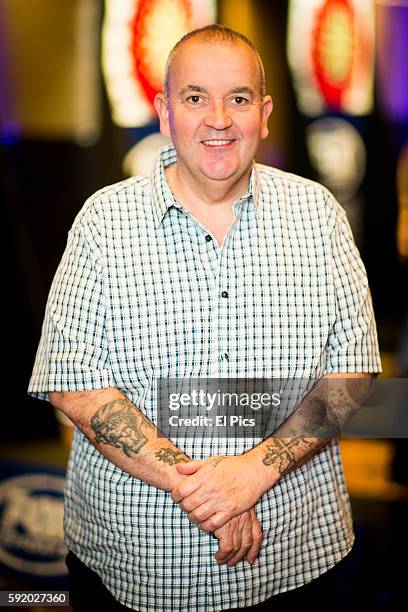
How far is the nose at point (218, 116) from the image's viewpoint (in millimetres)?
1899

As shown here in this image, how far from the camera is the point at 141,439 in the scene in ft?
6.24

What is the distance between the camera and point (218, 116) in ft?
6.24

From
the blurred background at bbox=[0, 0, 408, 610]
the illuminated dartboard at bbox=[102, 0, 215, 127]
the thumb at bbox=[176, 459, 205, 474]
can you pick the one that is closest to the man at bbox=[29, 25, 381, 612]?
the thumb at bbox=[176, 459, 205, 474]

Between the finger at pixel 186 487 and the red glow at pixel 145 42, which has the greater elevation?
the red glow at pixel 145 42

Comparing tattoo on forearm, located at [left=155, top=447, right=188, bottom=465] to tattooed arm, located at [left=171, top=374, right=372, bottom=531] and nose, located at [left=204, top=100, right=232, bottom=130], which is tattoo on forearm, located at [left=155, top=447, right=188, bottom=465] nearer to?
tattooed arm, located at [left=171, top=374, right=372, bottom=531]

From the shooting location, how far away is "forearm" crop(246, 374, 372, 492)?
1918 millimetres

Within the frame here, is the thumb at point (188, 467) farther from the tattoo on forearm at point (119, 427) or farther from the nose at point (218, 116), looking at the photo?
the nose at point (218, 116)

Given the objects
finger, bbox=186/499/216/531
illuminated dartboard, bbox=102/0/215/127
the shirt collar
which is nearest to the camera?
finger, bbox=186/499/216/531

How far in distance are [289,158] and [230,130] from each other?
209 inches

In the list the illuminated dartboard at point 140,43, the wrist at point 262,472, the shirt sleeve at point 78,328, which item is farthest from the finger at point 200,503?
the illuminated dartboard at point 140,43

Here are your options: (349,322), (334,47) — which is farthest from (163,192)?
(334,47)

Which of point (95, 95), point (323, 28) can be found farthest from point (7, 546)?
point (323, 28)

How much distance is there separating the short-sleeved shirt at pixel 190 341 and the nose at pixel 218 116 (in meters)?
0.18

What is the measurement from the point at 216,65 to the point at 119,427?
2.72 ft
